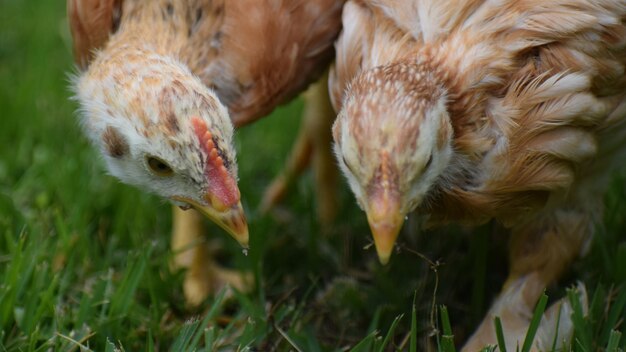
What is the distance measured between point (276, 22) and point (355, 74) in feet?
1.11

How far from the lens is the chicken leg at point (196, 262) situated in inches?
121

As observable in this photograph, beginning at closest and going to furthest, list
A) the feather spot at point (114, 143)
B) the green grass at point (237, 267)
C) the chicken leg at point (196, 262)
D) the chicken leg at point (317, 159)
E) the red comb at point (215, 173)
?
the red comb at point (215, 173) < the feather spot at point (114, 143) < the green grass at point (237, 267) < the chicken leg at point (196, 262) < the chicken leg at point (317, 159)

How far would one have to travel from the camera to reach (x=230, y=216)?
90.0 inches

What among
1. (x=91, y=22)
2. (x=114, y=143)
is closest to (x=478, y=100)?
(x=114, y=143)

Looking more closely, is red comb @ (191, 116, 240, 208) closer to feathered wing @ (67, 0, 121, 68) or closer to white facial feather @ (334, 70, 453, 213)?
white facial feather @ (334, 70, 453, 213)

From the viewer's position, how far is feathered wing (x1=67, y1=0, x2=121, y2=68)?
2.71m

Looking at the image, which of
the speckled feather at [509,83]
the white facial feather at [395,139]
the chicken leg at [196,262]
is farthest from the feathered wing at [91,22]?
the white facial feather at [395,139]

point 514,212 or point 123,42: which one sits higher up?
point 123,42

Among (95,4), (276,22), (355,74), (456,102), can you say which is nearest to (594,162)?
(456,102)

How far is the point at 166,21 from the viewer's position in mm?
2666

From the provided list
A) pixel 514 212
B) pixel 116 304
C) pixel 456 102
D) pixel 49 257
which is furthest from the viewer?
pixel 49 257

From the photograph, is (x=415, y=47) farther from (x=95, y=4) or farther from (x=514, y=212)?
(x=95, y=4)

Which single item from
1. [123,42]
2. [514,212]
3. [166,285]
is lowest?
Result: [166,285]

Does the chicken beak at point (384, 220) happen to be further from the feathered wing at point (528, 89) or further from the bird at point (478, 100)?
the feathered wing at point (528, 89)
